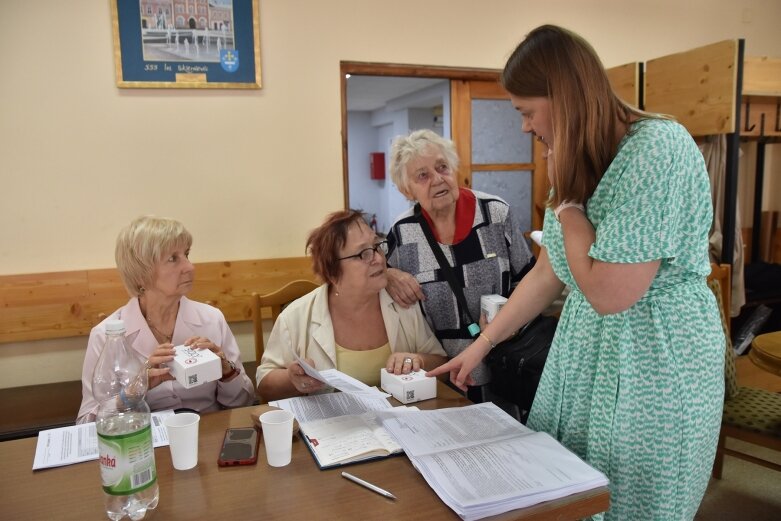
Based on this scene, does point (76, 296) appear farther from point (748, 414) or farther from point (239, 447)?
point (748, 414)

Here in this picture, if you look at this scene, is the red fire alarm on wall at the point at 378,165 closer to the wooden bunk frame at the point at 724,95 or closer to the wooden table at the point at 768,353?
the wooden bunk frame at the point at 724,95

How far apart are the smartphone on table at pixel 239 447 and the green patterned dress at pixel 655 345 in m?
0.75

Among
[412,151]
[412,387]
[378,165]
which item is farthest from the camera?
[378,165]

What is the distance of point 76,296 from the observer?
3062mm

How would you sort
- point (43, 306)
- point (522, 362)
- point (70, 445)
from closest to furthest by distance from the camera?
point (70, 445) → point (522, 362) → point (43, 306)

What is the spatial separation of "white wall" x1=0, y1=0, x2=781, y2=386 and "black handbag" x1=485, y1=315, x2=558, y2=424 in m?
1.79

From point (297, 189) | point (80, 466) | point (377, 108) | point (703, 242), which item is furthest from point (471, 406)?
point (377, 108)

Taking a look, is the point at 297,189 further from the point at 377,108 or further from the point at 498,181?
the point at 377,108

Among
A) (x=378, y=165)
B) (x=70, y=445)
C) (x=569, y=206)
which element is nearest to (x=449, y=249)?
(x=569, y=206)

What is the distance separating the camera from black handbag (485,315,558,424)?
1.89 m

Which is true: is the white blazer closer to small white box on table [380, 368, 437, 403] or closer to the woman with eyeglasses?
the woman with eyeglasses

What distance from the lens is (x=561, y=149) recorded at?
45.6 inches

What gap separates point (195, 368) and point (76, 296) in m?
2.00

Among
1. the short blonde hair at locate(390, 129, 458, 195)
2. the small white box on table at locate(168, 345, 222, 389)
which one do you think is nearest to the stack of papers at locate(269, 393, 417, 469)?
the small white box on table at locate(168, 345, 222, 389)
